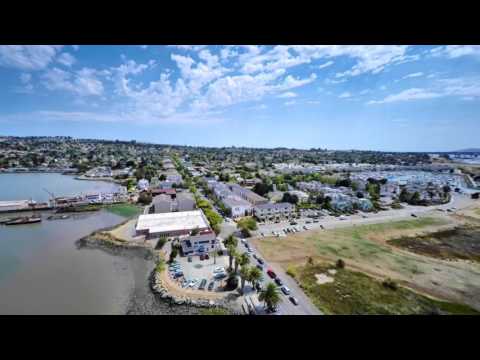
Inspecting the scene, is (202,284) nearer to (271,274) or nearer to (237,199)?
(271,274)

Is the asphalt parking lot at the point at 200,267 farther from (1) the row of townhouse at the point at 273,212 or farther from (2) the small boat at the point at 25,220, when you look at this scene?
(2) the small boat at the point at 25,220

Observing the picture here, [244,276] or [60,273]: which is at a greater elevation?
[244,276]

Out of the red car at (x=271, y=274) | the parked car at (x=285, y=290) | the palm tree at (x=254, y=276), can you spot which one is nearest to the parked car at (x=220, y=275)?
the palm tree at (x=254, y=276)

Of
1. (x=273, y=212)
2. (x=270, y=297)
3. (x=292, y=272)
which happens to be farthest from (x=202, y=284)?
(x=273, y=212)

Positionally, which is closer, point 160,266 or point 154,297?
point 154,297

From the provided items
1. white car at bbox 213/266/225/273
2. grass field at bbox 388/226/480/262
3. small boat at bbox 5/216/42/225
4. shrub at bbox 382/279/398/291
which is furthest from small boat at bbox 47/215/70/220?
grass field at bbox 388/226/480/262

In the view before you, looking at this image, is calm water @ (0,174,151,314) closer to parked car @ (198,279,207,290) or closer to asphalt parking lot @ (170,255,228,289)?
asphalt parking lot @ (170,255,228,289)
